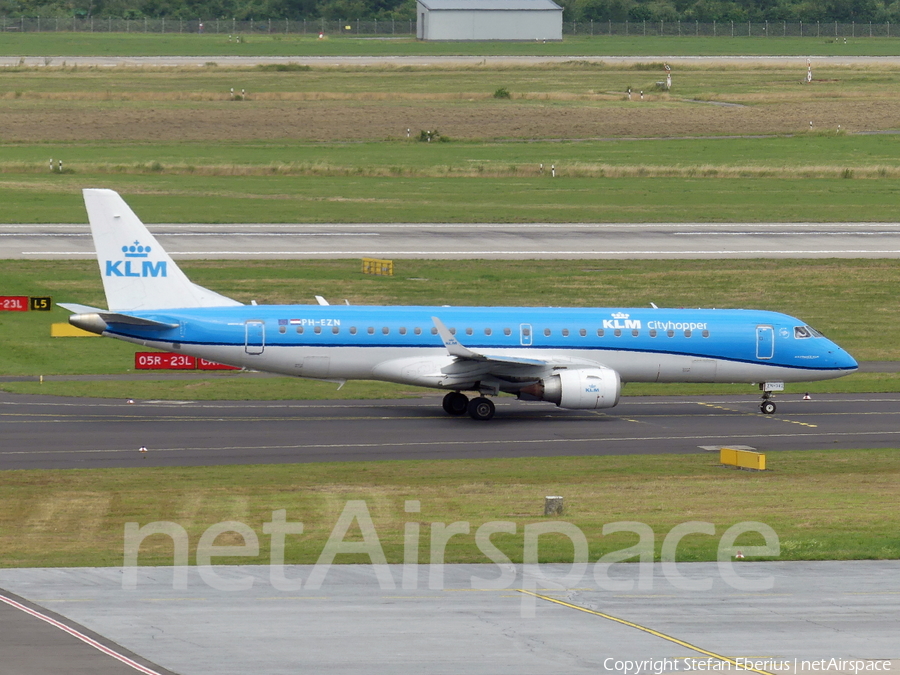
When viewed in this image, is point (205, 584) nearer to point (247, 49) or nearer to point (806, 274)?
point (806, 274)

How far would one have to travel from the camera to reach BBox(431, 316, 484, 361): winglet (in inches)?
1683

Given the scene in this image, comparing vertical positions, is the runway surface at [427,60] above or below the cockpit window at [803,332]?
above

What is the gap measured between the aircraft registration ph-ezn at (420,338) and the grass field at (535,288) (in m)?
5.97

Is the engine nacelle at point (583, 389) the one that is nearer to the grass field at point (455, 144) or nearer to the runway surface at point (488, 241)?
the runway surface at point (488, 241)

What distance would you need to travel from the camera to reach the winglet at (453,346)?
42.8m

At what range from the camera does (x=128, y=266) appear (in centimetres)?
4409

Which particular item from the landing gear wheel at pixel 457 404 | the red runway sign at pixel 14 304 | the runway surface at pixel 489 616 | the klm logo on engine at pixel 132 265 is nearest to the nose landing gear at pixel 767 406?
the landing gear wheel at pixel 457 404

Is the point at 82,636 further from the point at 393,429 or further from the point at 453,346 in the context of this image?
the point at 453,346

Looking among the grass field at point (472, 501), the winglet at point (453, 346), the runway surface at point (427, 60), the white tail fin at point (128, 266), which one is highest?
the runway surface at point (427, 60)

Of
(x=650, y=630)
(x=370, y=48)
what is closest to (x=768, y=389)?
(x=650, y=630)

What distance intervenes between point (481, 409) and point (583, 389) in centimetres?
348

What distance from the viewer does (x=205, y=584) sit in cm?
2425

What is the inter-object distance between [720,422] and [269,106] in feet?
312

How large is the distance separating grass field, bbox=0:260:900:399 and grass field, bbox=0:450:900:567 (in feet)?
50.9
